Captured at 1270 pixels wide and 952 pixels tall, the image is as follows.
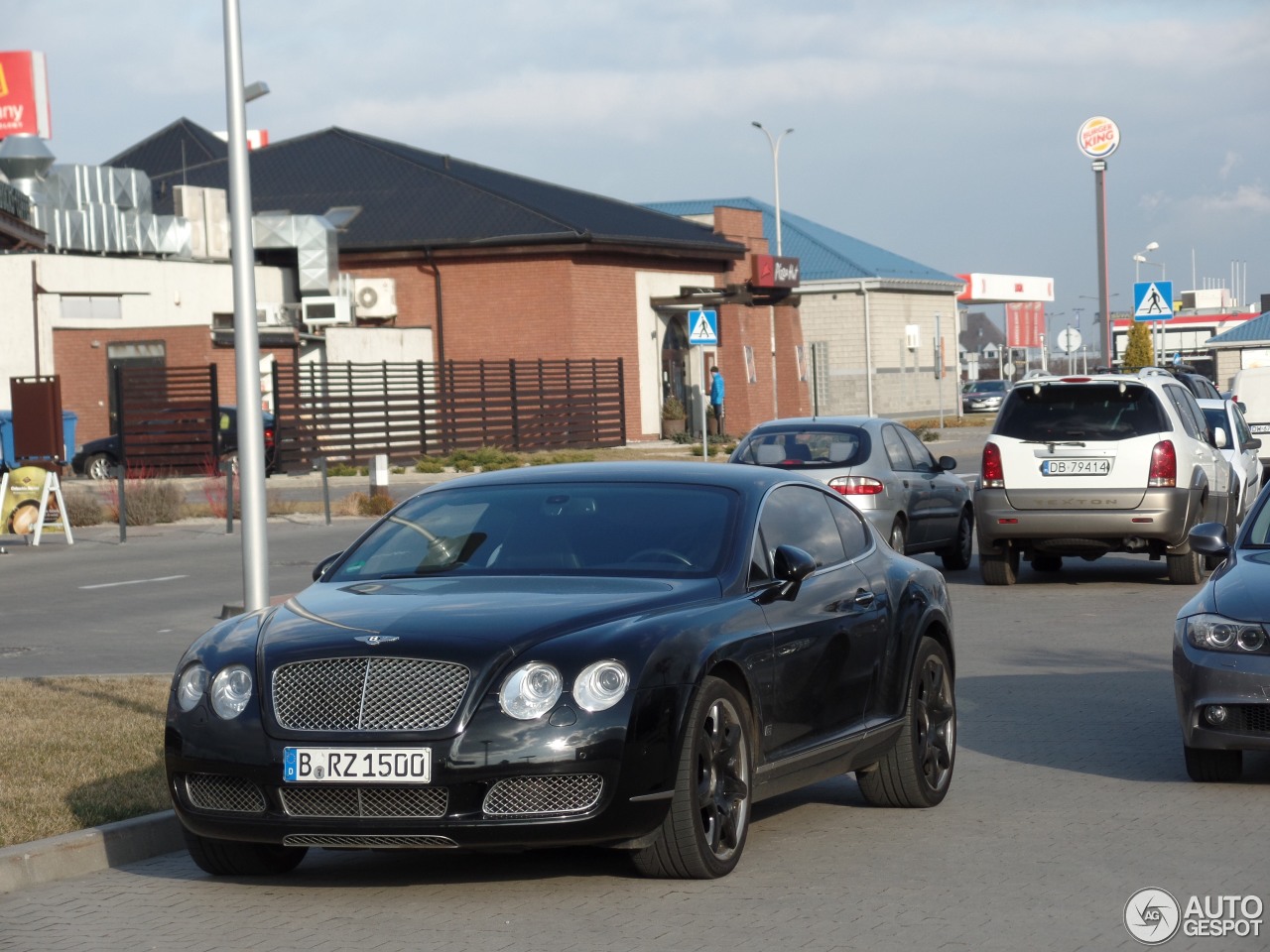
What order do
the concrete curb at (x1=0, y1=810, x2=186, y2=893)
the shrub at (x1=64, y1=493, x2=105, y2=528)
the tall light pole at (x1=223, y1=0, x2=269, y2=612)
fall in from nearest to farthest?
the concrete curb at (x1=0, y1=810, x2=186, y2=893) → the tall light pole at (x1=223, y1=0, x2=269, y2=612) → the shrub at (x1=64, y1=493, x2=105, y2=528)

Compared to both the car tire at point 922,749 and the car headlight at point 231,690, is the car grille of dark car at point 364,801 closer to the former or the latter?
the car headlight at point 231,690

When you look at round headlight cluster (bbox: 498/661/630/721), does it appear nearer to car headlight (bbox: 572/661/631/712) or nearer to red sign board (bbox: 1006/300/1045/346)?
car headlight (bbox: 572/661/631/712)

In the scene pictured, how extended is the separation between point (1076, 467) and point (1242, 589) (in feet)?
28.5

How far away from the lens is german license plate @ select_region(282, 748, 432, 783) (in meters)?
6.15

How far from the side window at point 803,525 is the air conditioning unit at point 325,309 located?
41.8m

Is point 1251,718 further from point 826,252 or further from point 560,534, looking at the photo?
point 826,252

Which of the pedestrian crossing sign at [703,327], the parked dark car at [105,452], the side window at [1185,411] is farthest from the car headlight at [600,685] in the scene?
the parked dark car at [105,452]

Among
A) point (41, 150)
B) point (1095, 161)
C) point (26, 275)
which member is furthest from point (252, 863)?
point (41, 150)

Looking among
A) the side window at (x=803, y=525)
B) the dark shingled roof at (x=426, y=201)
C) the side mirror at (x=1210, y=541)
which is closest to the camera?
the side window at (x=803, y=525)

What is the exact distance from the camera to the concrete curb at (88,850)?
7082 millimetres

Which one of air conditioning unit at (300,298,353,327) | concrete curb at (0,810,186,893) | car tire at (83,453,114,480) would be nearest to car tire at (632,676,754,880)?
concrete curb at (0,810,186,893)

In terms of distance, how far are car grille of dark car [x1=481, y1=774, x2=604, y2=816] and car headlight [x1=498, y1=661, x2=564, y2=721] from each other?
23 centimetres

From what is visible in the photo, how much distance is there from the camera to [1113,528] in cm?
1695

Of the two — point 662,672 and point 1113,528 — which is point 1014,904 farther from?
point 1113,528
